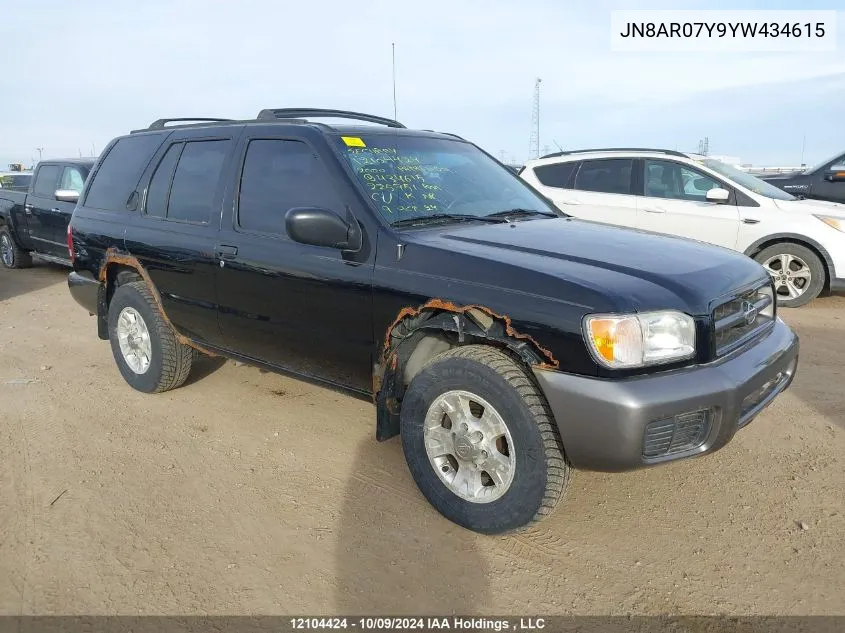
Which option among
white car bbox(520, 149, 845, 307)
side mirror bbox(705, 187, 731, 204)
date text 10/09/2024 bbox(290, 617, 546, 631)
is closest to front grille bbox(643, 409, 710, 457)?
date text 10/09/2024 bbox(290, 617, 546, 631)

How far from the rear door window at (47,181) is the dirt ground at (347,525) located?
5.94 metres

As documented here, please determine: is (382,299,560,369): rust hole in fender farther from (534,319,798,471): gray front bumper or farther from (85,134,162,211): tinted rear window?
(85,134,162,211): tinted rear window

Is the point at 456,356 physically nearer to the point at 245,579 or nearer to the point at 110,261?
the point at 245,579

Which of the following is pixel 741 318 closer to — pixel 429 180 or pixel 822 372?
pixel 429 180

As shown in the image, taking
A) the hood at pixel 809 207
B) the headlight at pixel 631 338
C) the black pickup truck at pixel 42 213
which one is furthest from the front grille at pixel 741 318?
the black pickup truck at pixel 42 213

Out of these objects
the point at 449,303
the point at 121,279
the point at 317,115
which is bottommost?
the point at 121,279

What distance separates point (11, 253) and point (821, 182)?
39.5 feet

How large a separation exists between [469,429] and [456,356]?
0.32m

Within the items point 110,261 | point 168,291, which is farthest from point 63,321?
point 168,291

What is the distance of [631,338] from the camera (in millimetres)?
2463

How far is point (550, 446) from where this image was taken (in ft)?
8.56

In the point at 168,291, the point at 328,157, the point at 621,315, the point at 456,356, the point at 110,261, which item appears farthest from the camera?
the point at 110,261

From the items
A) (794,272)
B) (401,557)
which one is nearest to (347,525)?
(401,557)

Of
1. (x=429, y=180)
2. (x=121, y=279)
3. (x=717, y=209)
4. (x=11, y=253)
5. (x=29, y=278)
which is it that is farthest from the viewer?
(x=11, y=253)
